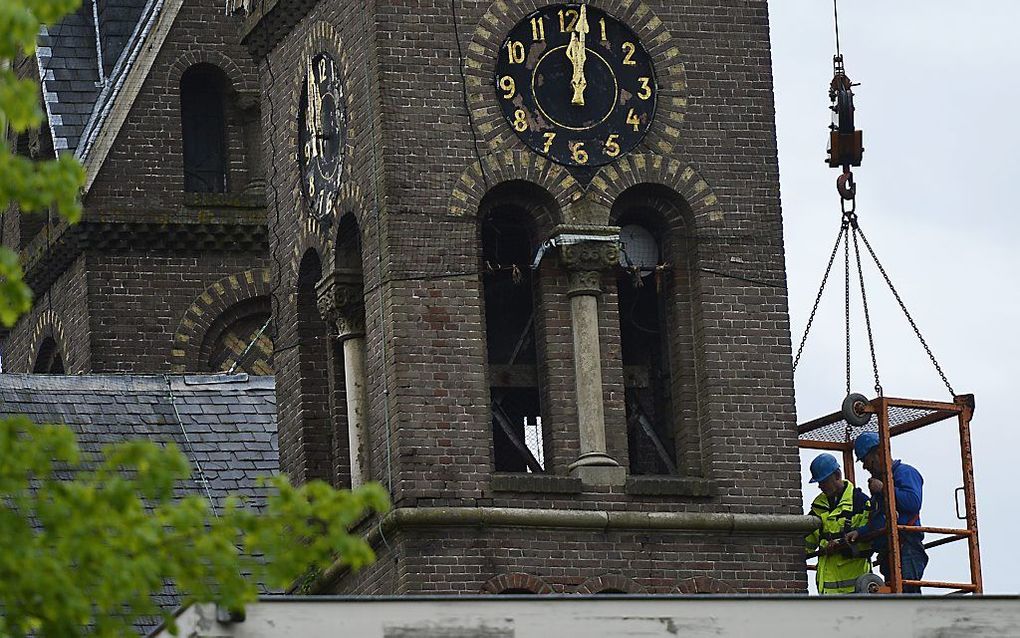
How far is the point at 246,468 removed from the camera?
4444 centimetres

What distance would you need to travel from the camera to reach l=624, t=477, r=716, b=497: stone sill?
127 ft

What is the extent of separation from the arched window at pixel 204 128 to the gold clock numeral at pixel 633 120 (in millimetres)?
10841

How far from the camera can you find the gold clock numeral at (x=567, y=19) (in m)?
39.7

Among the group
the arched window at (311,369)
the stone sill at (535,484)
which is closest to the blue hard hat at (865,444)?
the stone sill at (535,484)

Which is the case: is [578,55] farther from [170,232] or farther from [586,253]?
[170,232]

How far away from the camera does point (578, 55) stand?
39.6m

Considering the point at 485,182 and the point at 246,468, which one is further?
the point at 246,468

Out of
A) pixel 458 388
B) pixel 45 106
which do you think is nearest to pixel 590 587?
pixel 458 388

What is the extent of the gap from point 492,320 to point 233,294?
9.12 metres

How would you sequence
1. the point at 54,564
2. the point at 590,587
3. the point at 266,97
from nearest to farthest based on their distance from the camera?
the point at 54,564, the point at 590,587, the point at 266,97

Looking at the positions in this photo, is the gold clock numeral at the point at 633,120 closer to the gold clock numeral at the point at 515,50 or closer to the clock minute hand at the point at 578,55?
the clock minute hand at the point at 578,55

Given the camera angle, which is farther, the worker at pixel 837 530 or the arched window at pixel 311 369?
the arched window at pixel 311 369

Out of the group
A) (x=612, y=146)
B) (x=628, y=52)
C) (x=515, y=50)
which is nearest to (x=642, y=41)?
(x=628, y=52)

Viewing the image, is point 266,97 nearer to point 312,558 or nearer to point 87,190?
point 87,190
